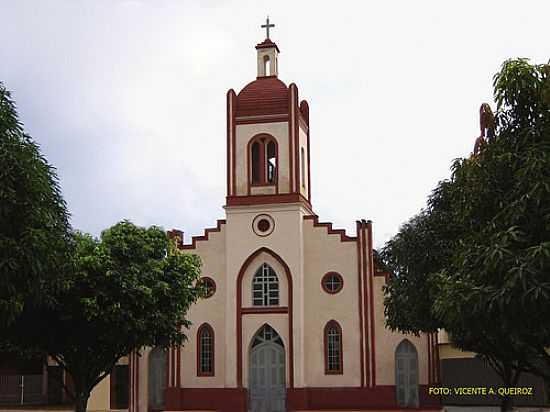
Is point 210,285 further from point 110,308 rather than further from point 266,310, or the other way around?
point 110,308

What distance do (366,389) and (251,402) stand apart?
15.1 feet

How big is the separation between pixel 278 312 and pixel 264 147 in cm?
682

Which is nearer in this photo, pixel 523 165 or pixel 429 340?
pixel 523 165

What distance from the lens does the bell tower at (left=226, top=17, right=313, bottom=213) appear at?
36.7 metres

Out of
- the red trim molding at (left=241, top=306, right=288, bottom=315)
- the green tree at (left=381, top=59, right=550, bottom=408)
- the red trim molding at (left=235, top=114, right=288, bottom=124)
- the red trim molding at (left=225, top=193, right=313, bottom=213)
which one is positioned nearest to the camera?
the green tree at (left=381, top=59, right=550, bottom=408)

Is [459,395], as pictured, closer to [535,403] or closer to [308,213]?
[535,403]

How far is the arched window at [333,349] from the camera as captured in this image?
3588cm

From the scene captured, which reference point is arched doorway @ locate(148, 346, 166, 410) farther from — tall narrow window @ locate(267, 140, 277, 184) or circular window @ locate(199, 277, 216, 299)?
tall narrow window @ locate(267, 140, 277, 184)

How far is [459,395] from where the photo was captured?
1459 inches

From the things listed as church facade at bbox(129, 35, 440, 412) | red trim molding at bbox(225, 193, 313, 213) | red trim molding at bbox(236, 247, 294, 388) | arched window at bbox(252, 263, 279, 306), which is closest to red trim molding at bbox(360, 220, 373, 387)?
church facade at bbox(129, 35, 440, 412)

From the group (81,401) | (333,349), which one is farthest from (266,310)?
(81,401)

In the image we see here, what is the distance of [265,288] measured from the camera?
3647cm

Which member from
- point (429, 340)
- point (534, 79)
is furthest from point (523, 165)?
point (429, 340)

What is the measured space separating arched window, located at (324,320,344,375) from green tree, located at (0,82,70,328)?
20569 mm
